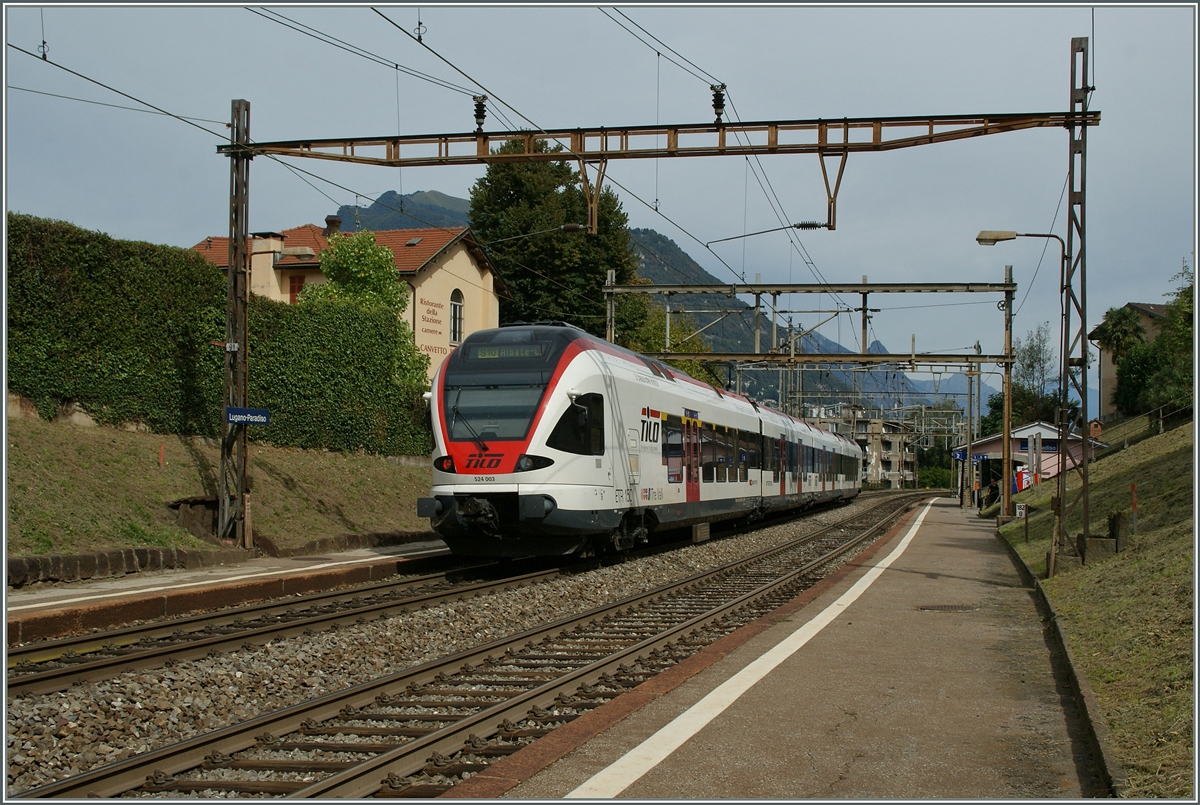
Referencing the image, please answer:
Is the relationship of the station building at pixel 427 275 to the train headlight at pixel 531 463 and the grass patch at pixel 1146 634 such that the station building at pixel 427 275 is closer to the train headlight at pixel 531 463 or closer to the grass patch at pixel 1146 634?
the train headlight at pixel 531 463

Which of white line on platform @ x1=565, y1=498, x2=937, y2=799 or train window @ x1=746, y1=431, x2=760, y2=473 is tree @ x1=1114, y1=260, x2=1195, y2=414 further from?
→ white line on platform @ x1=565, y1=498, x2=937, y2=799

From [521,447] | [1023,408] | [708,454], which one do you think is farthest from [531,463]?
[1023,408]

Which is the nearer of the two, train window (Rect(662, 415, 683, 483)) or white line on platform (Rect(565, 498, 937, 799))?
white line on platform (Rect(565, 498, 937, 799))

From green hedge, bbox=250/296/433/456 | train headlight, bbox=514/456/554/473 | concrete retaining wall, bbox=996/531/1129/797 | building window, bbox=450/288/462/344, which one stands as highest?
building window, bbox=450/288/462/344

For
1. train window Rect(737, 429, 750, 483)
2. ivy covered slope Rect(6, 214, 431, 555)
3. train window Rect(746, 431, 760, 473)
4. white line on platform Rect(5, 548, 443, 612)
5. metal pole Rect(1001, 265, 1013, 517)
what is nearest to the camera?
white line on platform Rect(5, 548, 443, 612)

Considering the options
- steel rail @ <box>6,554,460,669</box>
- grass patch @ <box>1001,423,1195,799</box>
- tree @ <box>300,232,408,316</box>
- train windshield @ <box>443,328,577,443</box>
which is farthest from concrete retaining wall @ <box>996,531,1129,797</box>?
→ tree @ <box>300,232,408,316</box>

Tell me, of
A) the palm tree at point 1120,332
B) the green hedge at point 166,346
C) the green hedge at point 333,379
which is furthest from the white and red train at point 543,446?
the palm tree at point 1120,332

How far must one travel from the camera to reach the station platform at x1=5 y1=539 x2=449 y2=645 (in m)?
10.3

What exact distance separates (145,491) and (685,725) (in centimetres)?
1336

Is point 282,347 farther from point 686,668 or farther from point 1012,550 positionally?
point 686,668

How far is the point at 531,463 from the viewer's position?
46.3 ft

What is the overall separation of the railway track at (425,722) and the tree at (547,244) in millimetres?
35676

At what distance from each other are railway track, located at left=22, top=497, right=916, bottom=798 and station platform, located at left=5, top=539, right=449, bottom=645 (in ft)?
12.8

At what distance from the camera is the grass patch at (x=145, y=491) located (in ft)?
47.7
